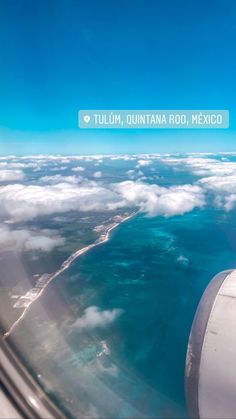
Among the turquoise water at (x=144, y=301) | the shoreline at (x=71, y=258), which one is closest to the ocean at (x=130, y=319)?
the turquoise water at (x=144, y=301)

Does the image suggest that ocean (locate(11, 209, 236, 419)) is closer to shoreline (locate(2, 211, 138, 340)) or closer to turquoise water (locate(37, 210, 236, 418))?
turquoise water (locate(37, 210, 236, 418))

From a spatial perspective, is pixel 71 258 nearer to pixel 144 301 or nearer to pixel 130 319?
pixel 144 301

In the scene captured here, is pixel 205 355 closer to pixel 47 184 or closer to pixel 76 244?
pixel 76 244

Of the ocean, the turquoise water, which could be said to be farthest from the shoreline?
the turquoise water

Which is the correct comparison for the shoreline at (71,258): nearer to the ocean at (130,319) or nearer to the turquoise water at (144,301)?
the ocean at (130,319)

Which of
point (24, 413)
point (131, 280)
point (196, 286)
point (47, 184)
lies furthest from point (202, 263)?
point (47, 184)

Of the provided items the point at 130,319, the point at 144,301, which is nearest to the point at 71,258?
the point at 144,301

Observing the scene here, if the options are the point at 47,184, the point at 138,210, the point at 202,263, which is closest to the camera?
the point at 202,263

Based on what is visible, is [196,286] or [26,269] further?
[26,269]
